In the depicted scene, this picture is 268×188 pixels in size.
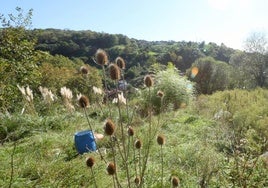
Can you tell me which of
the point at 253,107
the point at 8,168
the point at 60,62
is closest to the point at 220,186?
the point at 8,168

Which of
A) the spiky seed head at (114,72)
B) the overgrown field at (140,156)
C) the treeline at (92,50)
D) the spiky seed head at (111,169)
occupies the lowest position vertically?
the treeline at (92,50)

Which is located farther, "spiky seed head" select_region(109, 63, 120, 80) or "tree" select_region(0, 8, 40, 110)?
"tree" select_region(0, 8, 40, 110)

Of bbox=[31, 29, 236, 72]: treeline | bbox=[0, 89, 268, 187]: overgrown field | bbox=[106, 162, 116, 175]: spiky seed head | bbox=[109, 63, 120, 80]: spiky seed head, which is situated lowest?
bbox=[31, 29, 236, 72]: treeline

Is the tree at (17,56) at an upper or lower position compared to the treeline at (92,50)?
upper

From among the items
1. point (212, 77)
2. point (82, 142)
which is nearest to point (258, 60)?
point (212, 77)

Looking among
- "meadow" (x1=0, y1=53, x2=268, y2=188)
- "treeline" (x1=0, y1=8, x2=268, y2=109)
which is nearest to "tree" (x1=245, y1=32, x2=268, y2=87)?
"treeline" (x1=0, y1=8, x2=268, y2=109)

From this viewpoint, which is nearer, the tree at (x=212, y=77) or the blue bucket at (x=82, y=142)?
the blue bucket at (x=82, y=142)

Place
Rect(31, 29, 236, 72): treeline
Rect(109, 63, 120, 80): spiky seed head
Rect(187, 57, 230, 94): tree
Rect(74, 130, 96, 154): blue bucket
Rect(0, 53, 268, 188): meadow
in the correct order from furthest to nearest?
Rect(31, 29, 236, 72): treeline
Rect(187, 57, 230, 94): tree
Rect(74, 130, 96, 154): blue bucket
Rect(0, 53, 268, 188): meadow
Rect(109, 63, 120, 80): spiky seed head

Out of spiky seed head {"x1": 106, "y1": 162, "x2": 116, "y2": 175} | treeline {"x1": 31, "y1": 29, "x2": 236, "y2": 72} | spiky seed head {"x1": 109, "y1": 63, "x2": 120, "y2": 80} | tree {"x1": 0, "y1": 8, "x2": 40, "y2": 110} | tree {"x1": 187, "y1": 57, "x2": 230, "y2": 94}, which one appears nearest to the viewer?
spiky seed head {"x1": 106, "y1": 162, "x2": 116, "y2": 175}

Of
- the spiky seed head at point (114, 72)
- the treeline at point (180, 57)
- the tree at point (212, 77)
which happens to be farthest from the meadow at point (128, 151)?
the tree at point (212, 77)

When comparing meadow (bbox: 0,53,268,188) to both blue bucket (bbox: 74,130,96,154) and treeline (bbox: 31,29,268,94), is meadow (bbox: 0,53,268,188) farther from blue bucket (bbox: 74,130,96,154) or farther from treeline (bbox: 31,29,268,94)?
treeline (bbox: 31,29,268,94)

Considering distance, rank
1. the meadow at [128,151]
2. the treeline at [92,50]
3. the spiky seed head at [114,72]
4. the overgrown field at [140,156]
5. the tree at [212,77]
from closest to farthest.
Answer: the spiky seed head at [114,72], the meadow at [128,151], the overgrown field at [140,156], the tree at [212,77], the treeline at [92,50]

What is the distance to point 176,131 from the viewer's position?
7.15 m

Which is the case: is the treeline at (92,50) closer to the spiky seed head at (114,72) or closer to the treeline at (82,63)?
the treeline at (82,63)
